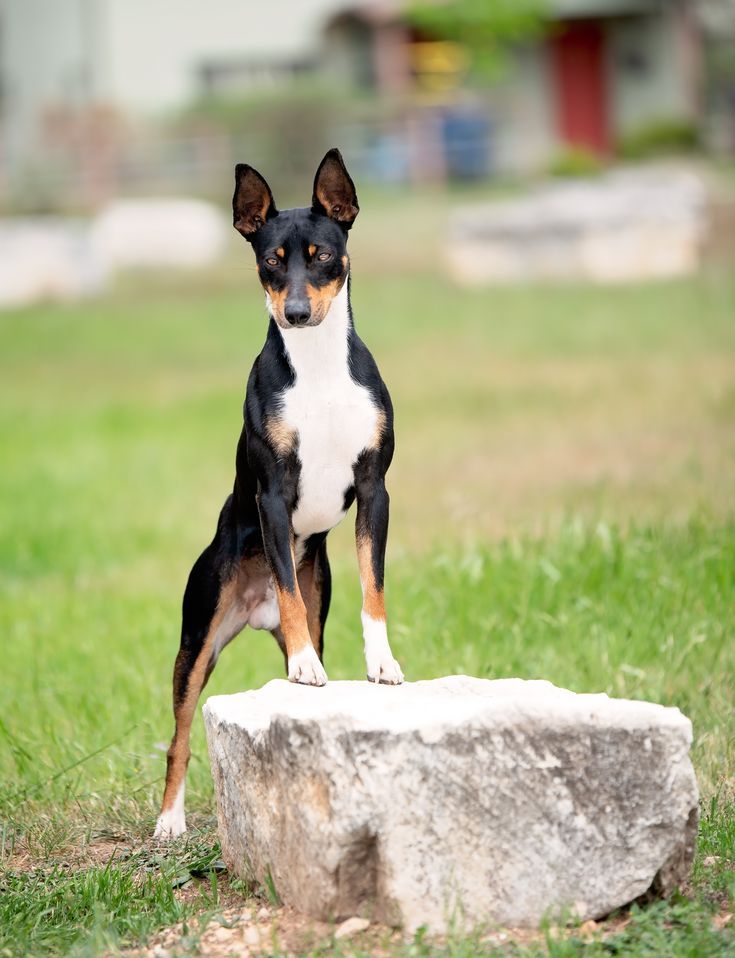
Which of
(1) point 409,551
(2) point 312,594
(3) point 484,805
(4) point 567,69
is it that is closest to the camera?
(3) point 484,805

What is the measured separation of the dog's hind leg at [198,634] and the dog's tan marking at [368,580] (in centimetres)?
51

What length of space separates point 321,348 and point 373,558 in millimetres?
604

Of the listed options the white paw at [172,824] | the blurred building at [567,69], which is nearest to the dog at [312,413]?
the white paw at [172,824]

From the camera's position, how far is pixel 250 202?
437 cm

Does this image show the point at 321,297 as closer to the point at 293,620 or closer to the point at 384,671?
the point at 293,620

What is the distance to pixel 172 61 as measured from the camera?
1467 inches

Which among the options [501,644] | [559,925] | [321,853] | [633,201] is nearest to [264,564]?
[321,853]

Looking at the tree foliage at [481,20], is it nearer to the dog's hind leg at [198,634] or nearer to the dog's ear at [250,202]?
the dog's ear at [250,202]

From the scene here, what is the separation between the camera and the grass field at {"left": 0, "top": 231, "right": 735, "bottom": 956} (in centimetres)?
454

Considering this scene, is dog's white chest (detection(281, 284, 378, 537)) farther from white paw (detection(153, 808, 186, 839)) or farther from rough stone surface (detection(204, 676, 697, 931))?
white paw (detection(153, 808, 186, 839))

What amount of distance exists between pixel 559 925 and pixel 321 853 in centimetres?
62

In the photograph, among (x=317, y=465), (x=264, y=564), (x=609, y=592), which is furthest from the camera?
(x=609, y=592)

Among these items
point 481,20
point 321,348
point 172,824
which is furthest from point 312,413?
point 481,20

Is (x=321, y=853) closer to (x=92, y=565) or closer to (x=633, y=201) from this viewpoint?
(x=92, y=565)
